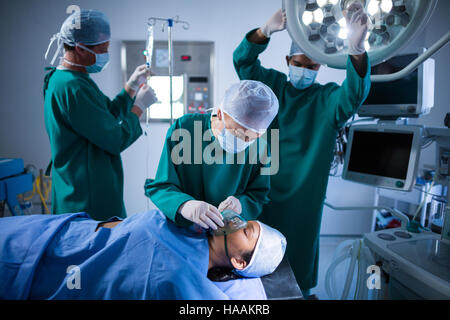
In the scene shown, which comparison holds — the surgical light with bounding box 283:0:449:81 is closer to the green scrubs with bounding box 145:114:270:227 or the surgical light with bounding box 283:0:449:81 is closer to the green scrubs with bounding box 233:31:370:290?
the green scrubs with bounding box 233:31:370:290

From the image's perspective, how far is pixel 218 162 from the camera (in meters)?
1.08

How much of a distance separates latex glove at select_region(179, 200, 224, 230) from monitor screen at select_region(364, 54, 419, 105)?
115cm

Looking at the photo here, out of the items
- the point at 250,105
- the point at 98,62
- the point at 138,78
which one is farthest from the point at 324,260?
the point at 98,62

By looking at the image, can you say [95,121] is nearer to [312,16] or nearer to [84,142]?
[84,142]

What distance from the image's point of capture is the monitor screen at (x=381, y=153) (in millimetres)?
1313

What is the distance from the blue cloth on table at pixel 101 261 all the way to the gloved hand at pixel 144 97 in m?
0.69

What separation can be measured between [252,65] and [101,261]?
1.06 meters

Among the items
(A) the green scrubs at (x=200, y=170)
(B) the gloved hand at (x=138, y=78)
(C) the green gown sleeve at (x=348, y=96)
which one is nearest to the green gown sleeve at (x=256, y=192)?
(A) the green scrubs at (x=200, y=170)

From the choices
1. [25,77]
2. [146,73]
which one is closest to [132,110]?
[146,73]

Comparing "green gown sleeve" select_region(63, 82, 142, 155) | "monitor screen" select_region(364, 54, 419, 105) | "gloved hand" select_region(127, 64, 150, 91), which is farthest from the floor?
"gloved hand" select_region(127, 64, 150, 91)

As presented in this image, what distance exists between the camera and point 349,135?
5.11 ft

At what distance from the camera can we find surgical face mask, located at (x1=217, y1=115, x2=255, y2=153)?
98 cm
